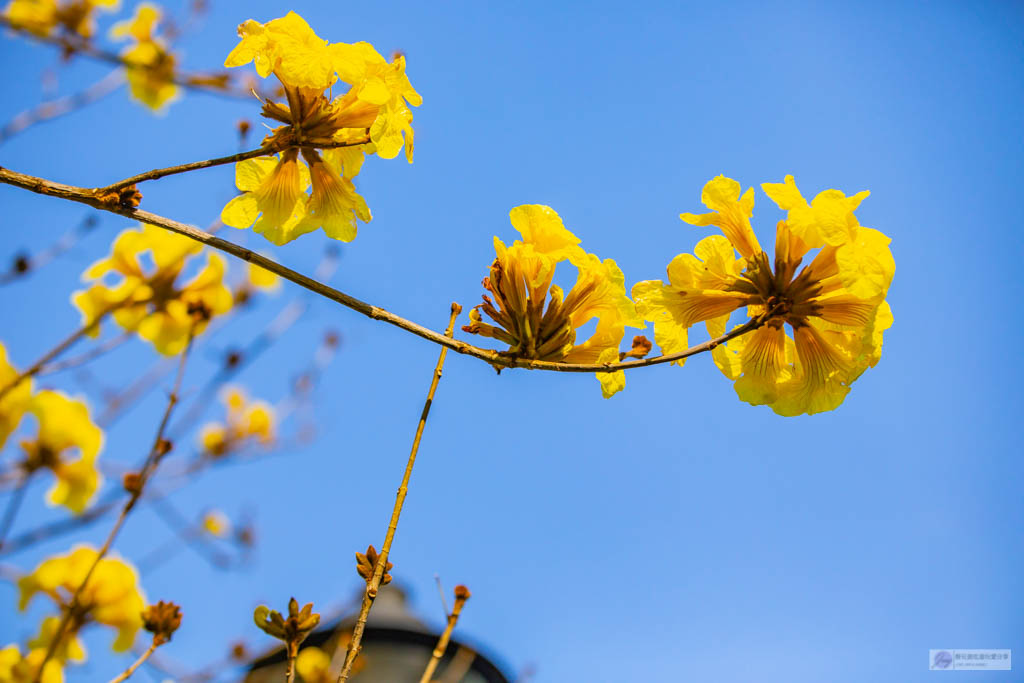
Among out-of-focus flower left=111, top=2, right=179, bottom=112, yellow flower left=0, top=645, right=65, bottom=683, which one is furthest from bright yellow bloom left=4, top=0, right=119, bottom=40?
yellow flower left=0, top=645, right=65, bottom=683

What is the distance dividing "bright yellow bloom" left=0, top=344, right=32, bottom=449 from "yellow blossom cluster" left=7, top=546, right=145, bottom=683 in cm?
57

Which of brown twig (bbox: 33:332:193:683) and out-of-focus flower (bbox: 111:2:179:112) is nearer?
brown twig (bbox: 33:332:193:683)

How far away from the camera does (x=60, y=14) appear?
11.5 ft

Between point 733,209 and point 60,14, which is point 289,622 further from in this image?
point 60,14

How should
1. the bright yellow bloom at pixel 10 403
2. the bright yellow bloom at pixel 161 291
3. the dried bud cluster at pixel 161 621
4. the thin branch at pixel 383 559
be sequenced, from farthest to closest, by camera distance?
the bright yellow bloom at pixel 161 291, the bright yellow bloom at pixel 10 403, the dried bud cluster at pixel 161 621, the thin branch at pixel 383 559

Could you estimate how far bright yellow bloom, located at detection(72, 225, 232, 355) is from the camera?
104 inches

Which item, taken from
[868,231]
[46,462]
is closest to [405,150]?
[868,231]

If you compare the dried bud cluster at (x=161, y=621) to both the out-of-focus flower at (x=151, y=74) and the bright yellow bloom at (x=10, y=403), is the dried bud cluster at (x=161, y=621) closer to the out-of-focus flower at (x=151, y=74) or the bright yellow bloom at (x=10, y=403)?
the bright yellow bloom at (x=10, y=403)

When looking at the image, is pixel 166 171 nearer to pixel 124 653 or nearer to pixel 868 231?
pixel 868 231

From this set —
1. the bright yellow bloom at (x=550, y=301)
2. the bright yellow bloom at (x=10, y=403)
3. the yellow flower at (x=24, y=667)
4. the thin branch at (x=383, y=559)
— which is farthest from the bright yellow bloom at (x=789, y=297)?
the yellow flower at (x=24, y=667)

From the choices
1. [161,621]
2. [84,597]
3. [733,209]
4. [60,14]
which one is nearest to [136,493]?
[161,621]

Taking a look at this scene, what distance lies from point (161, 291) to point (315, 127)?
5.43 feet

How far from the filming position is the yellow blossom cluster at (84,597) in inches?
87.8

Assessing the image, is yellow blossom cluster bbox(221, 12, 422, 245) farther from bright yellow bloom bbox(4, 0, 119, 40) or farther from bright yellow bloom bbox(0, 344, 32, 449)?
bright yellow bloom bbox(4, 0, 119, 40)
